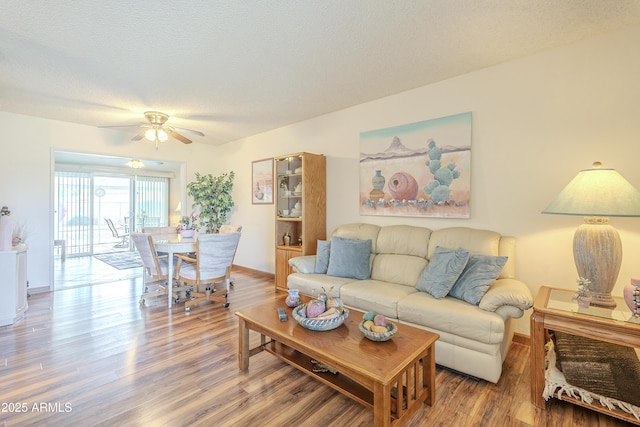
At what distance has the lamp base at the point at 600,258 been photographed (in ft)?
6.30

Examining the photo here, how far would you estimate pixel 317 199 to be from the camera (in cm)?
415

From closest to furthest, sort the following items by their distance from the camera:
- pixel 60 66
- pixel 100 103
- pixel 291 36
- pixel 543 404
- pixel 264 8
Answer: pixel 543 404 → pixel 264 8 → pixel 291 36 → pixel 60 66 → pixel 100 103

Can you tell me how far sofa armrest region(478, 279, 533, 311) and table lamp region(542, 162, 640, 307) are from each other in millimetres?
384

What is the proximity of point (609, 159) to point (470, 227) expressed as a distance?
1.16 m

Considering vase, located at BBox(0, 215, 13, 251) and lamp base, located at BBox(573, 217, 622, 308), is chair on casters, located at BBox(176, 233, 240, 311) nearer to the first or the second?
vase, located at BBox(0, 215, 13, 251)

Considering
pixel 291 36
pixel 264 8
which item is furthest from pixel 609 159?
pixel 264 8

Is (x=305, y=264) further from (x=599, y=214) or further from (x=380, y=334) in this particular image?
(x=599, y=214)

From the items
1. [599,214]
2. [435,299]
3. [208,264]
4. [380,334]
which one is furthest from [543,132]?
[208,264]

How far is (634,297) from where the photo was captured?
5.65 feet

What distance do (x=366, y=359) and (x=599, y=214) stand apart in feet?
5.86

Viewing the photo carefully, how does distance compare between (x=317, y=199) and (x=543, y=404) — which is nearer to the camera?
(x=543, y=404)

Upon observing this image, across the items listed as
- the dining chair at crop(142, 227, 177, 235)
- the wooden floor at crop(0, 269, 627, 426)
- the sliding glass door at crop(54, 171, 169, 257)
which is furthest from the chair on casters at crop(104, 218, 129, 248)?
the wooden floor at crop(0, 269, 627, 426)

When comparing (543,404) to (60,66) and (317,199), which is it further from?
(60,66)

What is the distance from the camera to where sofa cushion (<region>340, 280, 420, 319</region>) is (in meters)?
2.50
